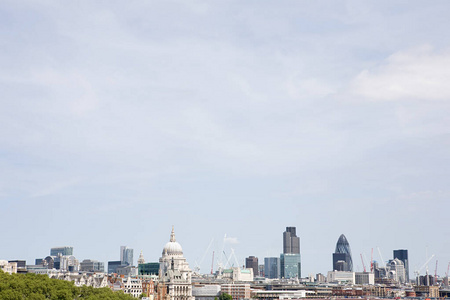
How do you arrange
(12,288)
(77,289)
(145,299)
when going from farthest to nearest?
(145,299)
(77,289)
(12,288)

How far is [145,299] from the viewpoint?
592 ft

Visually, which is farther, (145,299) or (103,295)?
(145,299)

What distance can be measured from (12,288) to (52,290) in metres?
7.04

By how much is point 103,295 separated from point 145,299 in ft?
181

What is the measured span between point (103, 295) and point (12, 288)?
22.6m

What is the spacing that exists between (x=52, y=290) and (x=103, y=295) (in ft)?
52.2

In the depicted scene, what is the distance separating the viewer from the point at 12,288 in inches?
4220

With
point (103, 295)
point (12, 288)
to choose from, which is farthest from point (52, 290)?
point (103, 295)

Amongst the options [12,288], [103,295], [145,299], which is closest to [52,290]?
[12,288]

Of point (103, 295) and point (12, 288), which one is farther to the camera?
point (103, 295)

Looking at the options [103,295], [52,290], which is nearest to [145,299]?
[103,295]

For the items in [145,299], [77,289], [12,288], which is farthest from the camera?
[145,299]

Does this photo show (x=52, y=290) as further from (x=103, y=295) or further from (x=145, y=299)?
(x=145, y=299)

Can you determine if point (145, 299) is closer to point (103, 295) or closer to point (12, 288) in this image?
point (103, 295)
